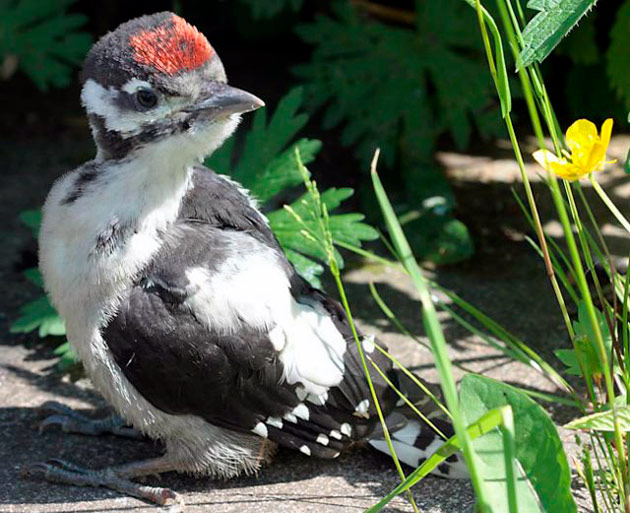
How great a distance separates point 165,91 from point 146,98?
0.06 metres

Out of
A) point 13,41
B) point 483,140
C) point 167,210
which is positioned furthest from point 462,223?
point 13,41

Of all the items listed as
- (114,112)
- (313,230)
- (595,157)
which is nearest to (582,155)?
(595,157)

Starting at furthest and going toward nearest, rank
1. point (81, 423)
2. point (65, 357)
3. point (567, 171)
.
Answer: point (65, 357)
point (81, 423)
point (567, 171)

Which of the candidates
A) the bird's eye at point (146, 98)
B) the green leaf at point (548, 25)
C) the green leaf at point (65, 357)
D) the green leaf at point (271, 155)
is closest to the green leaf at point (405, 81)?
the green leaf at point (271, 155)

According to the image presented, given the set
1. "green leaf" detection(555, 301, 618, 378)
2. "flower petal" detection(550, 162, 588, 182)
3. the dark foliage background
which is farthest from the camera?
the dark foliage background

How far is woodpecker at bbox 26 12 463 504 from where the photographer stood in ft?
9.64

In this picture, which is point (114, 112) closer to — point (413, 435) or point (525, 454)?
point (413, 435)

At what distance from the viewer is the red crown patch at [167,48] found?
2.89 m

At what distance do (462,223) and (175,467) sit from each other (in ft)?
7.11

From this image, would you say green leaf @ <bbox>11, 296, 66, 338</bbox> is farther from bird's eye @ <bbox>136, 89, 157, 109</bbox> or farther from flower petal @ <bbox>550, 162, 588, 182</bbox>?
flower petal @ <bbox>550, 162, 588, 182</bbox>

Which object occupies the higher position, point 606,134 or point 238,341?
point 606,134

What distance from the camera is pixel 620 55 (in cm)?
448

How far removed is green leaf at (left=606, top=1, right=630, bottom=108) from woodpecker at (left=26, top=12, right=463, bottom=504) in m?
1.92

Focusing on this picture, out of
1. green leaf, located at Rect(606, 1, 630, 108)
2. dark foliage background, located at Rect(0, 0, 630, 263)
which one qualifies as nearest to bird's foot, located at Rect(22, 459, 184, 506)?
dark foliage background, located at Rect(0, 0, 630, 263)
